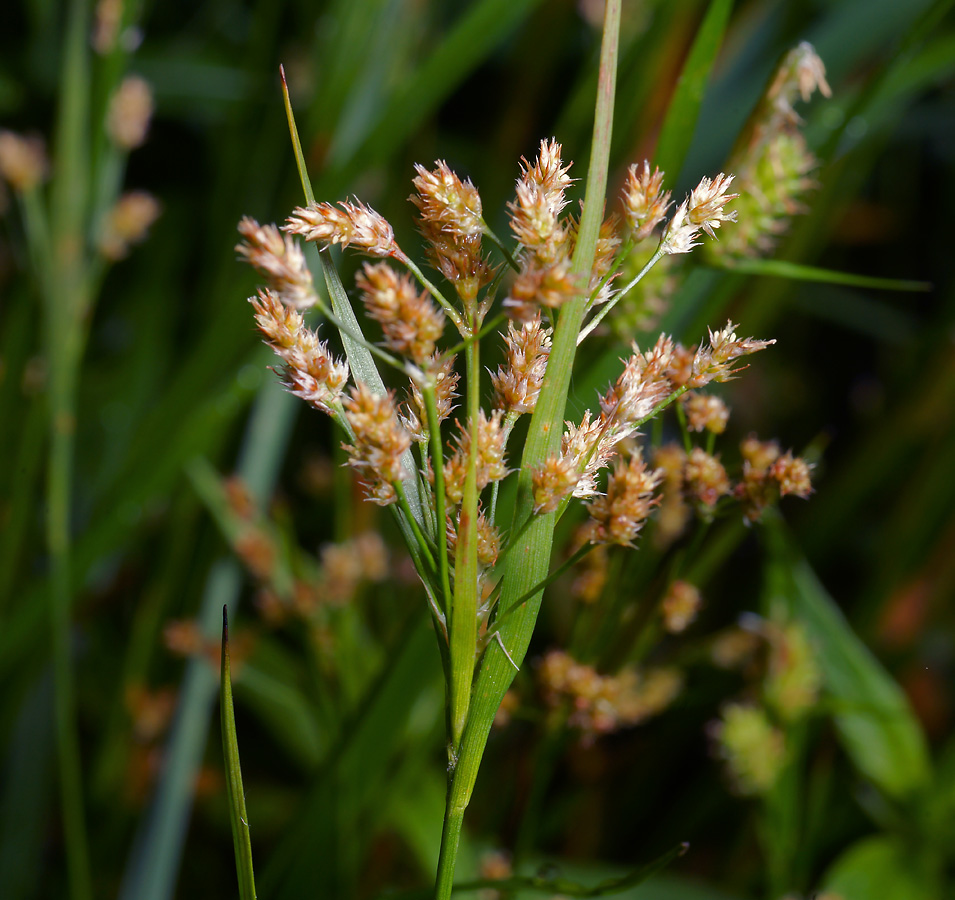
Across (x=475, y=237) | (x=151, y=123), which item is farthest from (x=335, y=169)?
(x=151, y=123)

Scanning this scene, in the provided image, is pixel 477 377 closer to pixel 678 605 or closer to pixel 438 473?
pixel 438 473

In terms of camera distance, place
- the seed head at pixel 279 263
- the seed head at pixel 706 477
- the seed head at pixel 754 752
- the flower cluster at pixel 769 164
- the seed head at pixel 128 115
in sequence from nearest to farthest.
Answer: the seed head at pixel 279 263, the seed head at pixel 706 477, the flower cluster at pixel 769 164, the seed head at pixel 754 752, the seed head at pixel 128 115

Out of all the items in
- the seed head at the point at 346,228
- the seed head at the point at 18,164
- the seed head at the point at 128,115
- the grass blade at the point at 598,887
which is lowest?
the grass blade at the point at 598,887

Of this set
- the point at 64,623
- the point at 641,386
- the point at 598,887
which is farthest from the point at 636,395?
the point at 64,623

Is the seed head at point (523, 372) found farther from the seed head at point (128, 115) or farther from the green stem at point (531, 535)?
the seed head at point (128, 115)

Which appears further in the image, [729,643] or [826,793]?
[826,793]

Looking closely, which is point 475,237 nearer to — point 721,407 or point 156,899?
point 721,407

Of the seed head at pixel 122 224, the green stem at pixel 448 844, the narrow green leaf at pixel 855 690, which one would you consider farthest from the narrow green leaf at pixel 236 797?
the seed head at pixel 122 224
